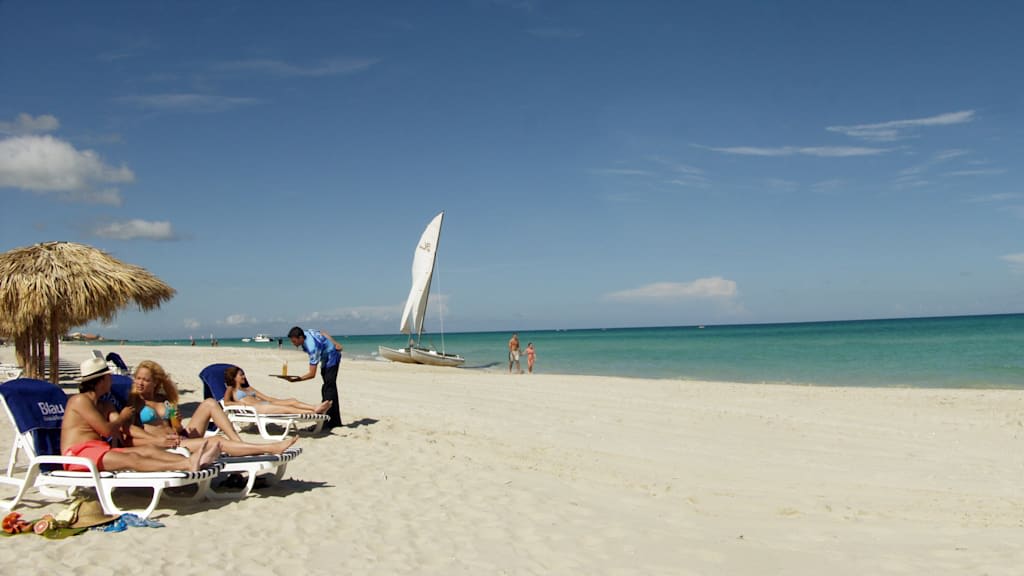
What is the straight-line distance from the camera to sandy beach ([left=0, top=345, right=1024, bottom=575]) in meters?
4.76

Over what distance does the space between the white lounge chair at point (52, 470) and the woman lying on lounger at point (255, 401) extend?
304 cm

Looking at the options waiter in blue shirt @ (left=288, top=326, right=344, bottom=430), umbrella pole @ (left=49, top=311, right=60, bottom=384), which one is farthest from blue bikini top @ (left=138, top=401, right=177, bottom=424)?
umbrella pole @ (left=49, top=311, right=60, bottom=384)

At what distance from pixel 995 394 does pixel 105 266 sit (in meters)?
19.4

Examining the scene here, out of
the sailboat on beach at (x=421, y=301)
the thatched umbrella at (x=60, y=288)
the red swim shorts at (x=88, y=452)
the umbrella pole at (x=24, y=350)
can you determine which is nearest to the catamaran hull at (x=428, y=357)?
the sailboat on beach at (x=421, y=301)

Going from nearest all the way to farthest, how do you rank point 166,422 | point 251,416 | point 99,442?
1. point 99,442
2. point 166,422
3. point 251,416

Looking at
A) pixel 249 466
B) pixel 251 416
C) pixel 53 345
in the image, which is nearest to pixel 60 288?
pixel 53 345

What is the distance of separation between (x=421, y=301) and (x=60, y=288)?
21.9 m

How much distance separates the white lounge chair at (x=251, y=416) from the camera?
29.6 ft

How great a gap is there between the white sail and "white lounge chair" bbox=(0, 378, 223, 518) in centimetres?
2614

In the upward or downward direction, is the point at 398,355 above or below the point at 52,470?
below

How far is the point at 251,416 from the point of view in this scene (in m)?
9.20

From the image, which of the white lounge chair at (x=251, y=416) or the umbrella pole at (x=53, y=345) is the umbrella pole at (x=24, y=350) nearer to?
the umbrella pole at (x=53, y=345)

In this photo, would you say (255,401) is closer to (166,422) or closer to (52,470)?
(166,422)

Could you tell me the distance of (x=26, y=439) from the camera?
5750 mm
